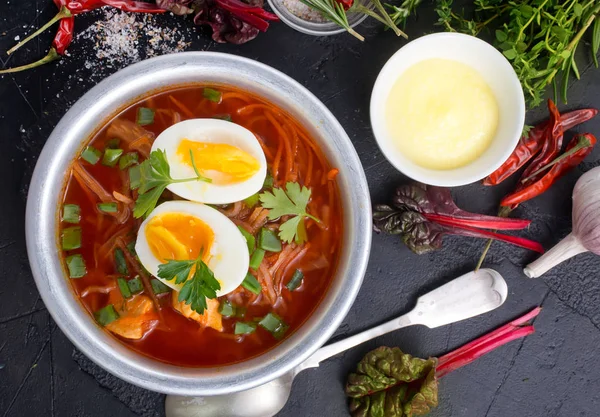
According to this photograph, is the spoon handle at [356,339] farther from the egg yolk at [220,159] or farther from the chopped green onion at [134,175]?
the chopped green onion at [134,175]

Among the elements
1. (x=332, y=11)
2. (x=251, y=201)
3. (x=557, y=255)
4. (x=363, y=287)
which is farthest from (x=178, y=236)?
(x=557, y=255)

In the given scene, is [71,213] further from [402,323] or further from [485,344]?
[485,344]

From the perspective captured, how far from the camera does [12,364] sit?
2424 mm

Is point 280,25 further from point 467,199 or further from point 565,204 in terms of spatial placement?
point 565,204

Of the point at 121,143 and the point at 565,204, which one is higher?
the point at 121,143

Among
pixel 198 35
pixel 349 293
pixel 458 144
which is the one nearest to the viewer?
pixel 349 293

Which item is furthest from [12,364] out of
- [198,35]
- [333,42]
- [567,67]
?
[567,67]

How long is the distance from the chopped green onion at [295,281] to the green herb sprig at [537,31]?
3.49ft

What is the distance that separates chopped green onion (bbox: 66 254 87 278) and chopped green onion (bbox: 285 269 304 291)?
0.71 m

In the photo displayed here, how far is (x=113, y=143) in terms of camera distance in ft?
6.88

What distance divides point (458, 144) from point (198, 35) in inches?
43.4

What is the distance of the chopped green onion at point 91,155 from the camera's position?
208 cm

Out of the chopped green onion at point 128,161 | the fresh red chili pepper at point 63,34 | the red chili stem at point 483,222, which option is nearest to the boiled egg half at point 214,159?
the chopped green onion at point 128,161

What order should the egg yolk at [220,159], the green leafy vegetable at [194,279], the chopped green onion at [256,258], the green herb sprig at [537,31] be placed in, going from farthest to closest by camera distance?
the green herb sprig at [537,31] < the chopped green onion at [256,258] < the egg yolk at [220,159] < the green leafy vegetable at [194,279]
